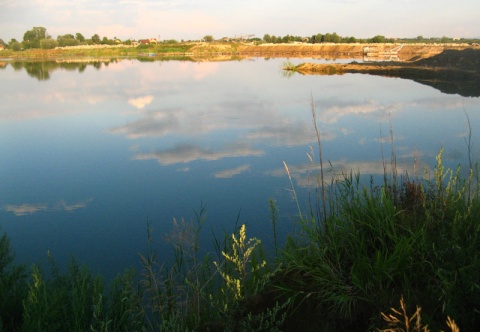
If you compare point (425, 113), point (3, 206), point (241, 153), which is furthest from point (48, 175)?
point (425, 113)

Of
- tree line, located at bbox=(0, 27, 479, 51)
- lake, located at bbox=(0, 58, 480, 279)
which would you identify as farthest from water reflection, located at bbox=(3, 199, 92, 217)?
tree line, located at bbox=(0, 27, 479, 51)

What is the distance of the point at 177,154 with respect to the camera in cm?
790

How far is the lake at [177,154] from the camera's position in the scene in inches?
190

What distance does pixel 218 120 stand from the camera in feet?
36.2

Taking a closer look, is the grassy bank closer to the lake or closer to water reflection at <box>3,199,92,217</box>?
the lake

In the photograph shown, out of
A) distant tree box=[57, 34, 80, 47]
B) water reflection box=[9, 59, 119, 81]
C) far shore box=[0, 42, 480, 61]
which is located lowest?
water reflection box=[9, 59, 119, 81]

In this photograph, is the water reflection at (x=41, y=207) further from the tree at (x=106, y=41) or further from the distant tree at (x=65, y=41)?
the tree at (x=106, y=41)

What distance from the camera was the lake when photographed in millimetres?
4824

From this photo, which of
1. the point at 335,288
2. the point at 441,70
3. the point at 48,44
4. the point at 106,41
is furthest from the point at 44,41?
the point at 335,288

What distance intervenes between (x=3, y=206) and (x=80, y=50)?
57.4m

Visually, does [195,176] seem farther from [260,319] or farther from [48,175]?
[260,319]

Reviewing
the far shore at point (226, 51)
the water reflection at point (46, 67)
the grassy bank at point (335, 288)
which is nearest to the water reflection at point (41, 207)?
the grassy bank at point (335, 288)

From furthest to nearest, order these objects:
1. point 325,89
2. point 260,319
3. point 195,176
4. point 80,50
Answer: point 80,50 < point 325,89 < point 195,176 < point 260,319

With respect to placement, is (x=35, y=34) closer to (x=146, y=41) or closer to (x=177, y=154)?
→ (x=146, y=41)
